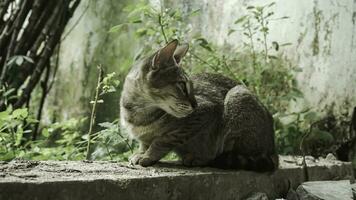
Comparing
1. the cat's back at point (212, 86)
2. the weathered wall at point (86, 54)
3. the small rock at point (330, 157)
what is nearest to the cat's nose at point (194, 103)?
the cat's back at point (212, 86)

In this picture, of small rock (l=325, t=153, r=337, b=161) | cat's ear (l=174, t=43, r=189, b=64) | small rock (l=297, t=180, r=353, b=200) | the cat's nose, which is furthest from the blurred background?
the cat's nose

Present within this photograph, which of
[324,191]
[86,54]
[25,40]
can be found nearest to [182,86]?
[324,191]

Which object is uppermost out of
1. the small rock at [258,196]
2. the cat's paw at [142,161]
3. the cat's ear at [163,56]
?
the cat's ear at [163,56]

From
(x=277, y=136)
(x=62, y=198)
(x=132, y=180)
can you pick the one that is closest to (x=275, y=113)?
(x=277, y=136)

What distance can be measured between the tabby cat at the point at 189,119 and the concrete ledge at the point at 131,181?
0.36 feet

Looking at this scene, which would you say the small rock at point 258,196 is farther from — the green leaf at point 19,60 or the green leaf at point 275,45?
the green leaf at point 19,60

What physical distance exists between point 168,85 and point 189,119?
0.20 m

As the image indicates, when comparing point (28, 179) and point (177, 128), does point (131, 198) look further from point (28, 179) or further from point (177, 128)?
point (177, 128)

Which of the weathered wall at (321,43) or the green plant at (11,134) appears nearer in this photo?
the green plant at (11,134)

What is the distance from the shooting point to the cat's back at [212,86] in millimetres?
2623

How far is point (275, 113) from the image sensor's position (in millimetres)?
3691

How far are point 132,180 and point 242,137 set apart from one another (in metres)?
0.87

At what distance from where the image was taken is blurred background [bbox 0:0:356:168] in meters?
3.43

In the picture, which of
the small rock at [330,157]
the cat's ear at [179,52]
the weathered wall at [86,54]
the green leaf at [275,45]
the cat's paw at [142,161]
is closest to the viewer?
the cat's paw at [142,161]
